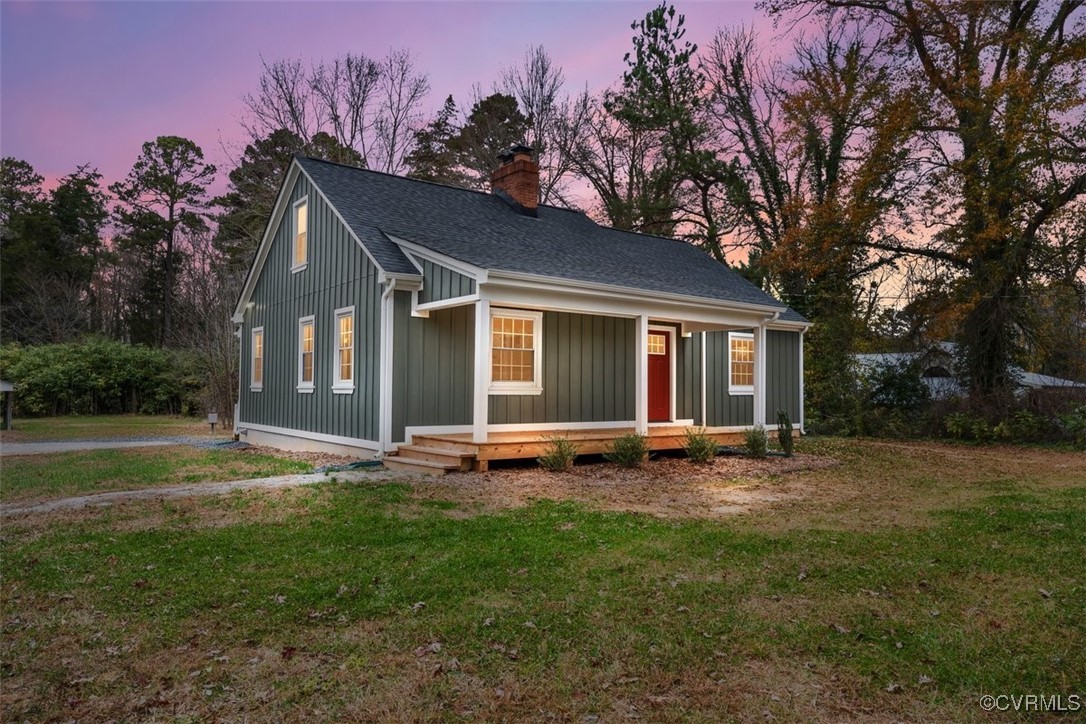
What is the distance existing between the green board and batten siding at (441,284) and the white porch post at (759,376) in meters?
6.51

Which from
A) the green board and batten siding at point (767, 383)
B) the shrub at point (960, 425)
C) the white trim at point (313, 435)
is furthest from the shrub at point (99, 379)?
the shrub at point (960, 425)

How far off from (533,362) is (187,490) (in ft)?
19.7

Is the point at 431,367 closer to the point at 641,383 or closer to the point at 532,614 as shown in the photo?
the point at 641,383

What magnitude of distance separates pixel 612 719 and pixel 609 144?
2805cm

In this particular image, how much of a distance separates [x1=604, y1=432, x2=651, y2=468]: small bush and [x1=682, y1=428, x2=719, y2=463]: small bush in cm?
99

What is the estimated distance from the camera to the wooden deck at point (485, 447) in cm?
1020

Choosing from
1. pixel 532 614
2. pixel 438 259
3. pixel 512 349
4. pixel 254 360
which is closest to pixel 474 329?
pixel 512 349

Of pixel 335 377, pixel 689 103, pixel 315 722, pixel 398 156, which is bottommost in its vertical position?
pixel 315 722

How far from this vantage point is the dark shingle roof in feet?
38.0

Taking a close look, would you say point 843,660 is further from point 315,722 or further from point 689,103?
point 689,103

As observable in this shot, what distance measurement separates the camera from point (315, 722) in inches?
115

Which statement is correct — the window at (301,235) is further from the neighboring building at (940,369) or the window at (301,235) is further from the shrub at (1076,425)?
the shrub at (1076,425)

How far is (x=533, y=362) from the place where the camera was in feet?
40.9

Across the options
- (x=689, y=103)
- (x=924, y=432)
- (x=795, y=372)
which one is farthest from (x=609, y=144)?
(x=924, y=432)
